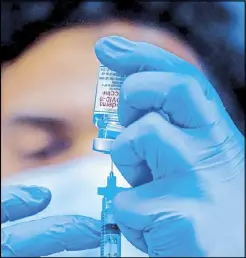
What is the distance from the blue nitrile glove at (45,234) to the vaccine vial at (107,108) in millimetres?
159

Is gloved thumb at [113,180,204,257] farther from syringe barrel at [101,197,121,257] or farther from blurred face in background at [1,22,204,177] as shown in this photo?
blurred face in background at [1,22,204,177]

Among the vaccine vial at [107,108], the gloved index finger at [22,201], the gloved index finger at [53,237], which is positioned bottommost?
the gloved index finger at [53,237]

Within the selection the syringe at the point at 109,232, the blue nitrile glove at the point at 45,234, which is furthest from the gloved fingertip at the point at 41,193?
the syringe at the point at 109,232

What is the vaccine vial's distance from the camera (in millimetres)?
1349

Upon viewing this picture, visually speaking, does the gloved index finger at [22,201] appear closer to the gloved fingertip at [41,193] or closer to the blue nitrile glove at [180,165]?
the gloved fingertip at [41,193]

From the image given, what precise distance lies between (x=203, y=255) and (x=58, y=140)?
1.34 feet

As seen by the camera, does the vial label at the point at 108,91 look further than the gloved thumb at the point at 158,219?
Yes

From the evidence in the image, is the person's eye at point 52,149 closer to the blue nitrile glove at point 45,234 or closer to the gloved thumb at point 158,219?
the blue nitrile glove at point 45,234

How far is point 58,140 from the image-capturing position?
1.43 m

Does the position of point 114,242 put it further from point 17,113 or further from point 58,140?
point 17,113

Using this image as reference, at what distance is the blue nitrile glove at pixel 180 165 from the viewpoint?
1239 millimetres

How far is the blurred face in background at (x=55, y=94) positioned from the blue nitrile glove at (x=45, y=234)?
88mm

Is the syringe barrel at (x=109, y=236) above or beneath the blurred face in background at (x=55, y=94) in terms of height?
beneath

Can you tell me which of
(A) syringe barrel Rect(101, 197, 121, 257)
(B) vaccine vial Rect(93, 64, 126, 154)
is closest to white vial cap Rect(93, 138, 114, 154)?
(B) vaccine vial Rect(93, 64, 126, 154)
